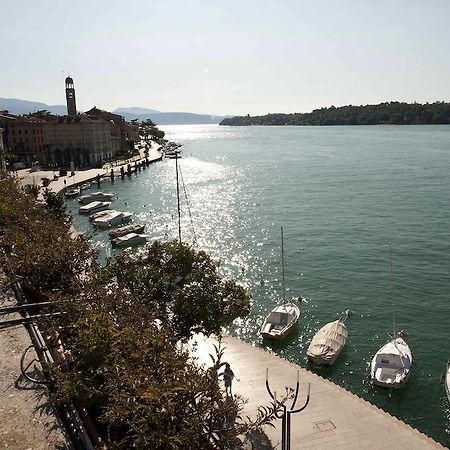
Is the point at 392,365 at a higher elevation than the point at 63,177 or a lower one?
lower

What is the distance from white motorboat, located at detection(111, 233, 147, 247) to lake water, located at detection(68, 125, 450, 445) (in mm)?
3045

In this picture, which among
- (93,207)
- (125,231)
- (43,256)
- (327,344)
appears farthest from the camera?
(93,207)

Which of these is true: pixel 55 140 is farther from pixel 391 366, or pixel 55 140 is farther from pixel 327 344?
pixel 391 366

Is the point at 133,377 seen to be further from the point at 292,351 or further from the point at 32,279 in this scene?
the point at 292,351

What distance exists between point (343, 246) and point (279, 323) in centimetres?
2157

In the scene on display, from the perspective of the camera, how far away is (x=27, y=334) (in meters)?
17.9

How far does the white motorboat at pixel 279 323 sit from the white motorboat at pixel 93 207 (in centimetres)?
4363

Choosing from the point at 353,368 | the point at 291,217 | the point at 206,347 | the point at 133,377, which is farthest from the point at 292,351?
the point at 291,217

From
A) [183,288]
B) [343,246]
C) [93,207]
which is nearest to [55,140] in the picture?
[93,207]

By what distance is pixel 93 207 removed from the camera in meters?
68.5

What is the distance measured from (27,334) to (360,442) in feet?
44.6

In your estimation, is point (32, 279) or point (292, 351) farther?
point (292, 351)

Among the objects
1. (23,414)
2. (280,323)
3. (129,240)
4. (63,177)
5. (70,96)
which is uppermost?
(70,96)

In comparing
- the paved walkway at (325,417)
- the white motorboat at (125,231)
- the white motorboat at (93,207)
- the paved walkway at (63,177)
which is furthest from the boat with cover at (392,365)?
the paved walkway at (63,177)
